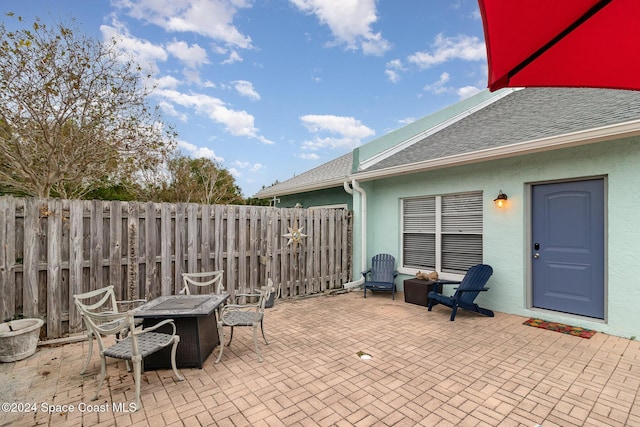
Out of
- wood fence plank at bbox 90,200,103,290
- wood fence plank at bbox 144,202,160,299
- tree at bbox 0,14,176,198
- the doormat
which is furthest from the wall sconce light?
tree at bbox 0,14,176,198

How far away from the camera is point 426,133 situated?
802cm

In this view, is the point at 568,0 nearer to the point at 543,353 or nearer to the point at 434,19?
the point at 543,353

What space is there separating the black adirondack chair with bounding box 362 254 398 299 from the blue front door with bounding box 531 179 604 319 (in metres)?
2.64

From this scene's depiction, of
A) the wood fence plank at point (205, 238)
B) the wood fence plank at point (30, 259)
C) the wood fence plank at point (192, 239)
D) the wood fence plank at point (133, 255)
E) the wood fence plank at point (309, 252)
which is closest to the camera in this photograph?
the wood fence plank at point (30, 259)

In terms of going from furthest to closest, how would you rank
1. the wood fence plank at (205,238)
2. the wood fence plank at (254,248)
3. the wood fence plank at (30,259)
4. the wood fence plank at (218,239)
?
the wood fence plank at (254,248), the wood fence plank at (218,239), the wood fence plank at (205,238), the wood fence plank at (30,259)

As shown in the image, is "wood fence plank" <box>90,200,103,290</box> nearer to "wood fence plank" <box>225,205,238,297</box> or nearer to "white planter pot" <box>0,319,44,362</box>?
"white planter pot" <box>0,319,44,362</box>

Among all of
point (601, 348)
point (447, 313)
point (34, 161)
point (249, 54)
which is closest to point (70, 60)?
point (34, 161)

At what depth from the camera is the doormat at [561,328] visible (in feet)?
13.5

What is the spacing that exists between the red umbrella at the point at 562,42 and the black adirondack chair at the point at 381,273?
206 inches

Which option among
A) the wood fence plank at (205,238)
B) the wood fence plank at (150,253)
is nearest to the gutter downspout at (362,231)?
the wood fence plank at (205,238)

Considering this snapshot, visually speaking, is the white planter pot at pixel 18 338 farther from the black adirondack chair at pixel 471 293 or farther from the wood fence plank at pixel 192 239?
the black adirondack chair at pixel 471 293

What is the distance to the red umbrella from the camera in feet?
4.45

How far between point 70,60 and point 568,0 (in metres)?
7.93

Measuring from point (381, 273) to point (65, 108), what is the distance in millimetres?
7625
